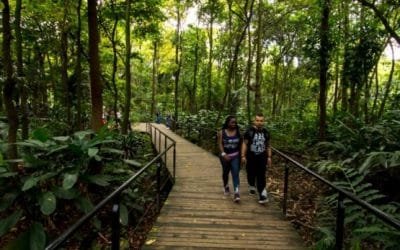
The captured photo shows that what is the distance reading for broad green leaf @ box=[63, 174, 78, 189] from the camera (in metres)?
4.55

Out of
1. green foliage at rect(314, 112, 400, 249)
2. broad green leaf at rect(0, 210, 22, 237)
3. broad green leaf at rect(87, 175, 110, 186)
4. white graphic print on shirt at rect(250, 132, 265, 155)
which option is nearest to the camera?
broad green leaf at rect(0, 210, 22, 237)

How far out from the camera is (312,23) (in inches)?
470

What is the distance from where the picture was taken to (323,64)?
10.4 meters

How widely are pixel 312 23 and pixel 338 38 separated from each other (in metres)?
0.99

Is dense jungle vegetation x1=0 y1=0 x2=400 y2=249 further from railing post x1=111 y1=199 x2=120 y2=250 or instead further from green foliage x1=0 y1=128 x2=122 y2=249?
railing post x1=111 y1=199 x2=120 y2=250

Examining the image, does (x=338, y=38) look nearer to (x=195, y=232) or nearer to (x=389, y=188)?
(x=389, y=188)

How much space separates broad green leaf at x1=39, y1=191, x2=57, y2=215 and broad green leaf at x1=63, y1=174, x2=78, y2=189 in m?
0.21

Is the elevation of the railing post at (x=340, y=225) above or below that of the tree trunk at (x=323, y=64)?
below

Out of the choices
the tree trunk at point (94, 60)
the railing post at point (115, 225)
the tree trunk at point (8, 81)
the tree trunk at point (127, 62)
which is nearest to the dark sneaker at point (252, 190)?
the tree trunk at point (94, 60)

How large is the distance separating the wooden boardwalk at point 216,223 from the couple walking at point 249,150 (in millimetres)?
449

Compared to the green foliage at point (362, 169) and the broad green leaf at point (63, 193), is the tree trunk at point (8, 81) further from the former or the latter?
the green foliage at point (362, 169)

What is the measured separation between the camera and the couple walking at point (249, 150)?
21.5 feet

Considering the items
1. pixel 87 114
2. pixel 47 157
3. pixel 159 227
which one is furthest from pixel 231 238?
pixel 87 114

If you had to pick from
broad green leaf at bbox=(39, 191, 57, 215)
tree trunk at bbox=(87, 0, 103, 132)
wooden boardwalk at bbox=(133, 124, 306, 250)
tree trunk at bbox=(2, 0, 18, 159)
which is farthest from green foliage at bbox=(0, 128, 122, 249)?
tree trunk at bbox=(87, 0, 103, 132)
